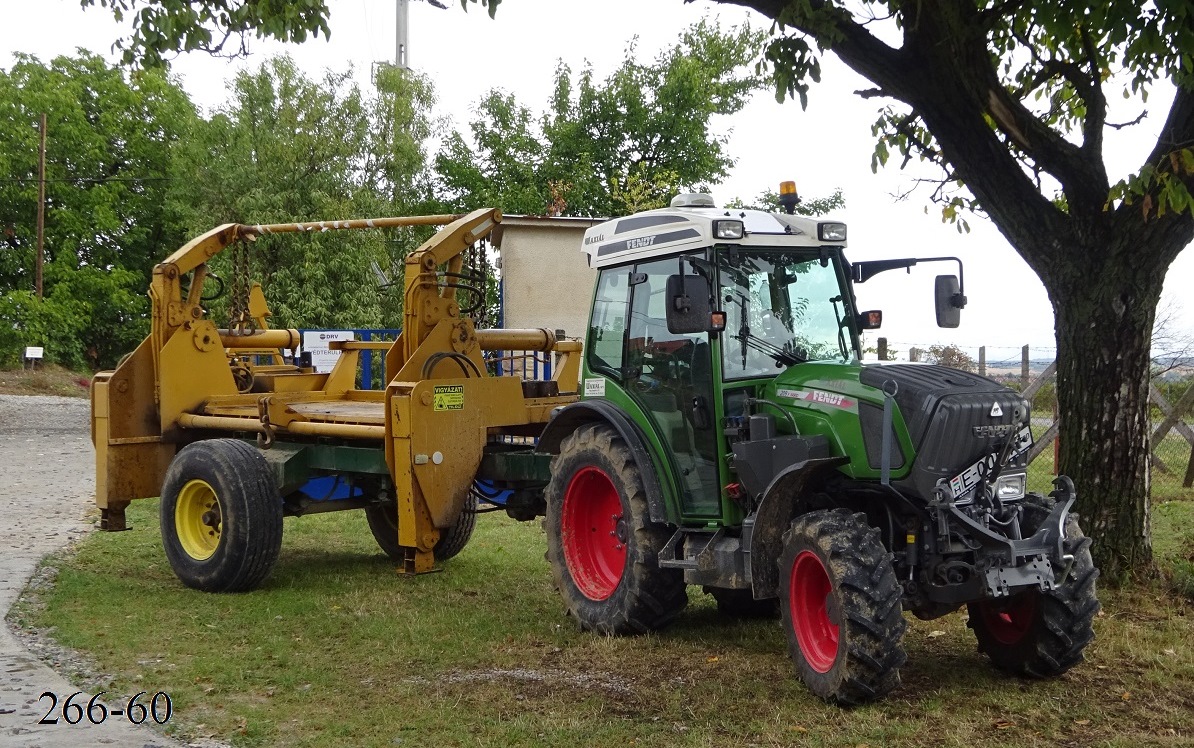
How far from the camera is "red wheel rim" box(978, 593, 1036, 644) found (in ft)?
19.8

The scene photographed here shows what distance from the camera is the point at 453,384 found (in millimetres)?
8453

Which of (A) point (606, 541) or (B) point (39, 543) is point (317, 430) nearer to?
(A) point (606, 541)

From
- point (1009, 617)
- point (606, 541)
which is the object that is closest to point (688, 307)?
point (606, 541)

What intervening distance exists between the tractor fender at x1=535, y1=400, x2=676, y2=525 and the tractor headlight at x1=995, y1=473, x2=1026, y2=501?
178cm

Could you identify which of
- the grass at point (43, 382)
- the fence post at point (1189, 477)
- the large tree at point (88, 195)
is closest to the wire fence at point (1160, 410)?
the fence post at point (1189, 477)

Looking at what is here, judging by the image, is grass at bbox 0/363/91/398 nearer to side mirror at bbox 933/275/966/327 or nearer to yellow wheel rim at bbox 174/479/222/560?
yellow wheel rim at bbox 174/479/222/560

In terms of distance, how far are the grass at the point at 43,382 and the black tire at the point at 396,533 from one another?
28.5 m

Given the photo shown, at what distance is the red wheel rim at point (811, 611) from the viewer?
19.3ft

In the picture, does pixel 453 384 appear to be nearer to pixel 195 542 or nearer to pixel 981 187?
pixel 195 542

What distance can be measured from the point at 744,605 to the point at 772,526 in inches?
65.5

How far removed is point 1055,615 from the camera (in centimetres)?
589

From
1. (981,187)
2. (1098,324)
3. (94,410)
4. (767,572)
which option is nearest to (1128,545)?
(1098,324)

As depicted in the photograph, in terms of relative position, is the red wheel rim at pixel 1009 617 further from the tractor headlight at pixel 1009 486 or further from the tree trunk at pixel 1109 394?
the tree trunk at pixel 1109 394

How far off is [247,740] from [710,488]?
8.82 ft
